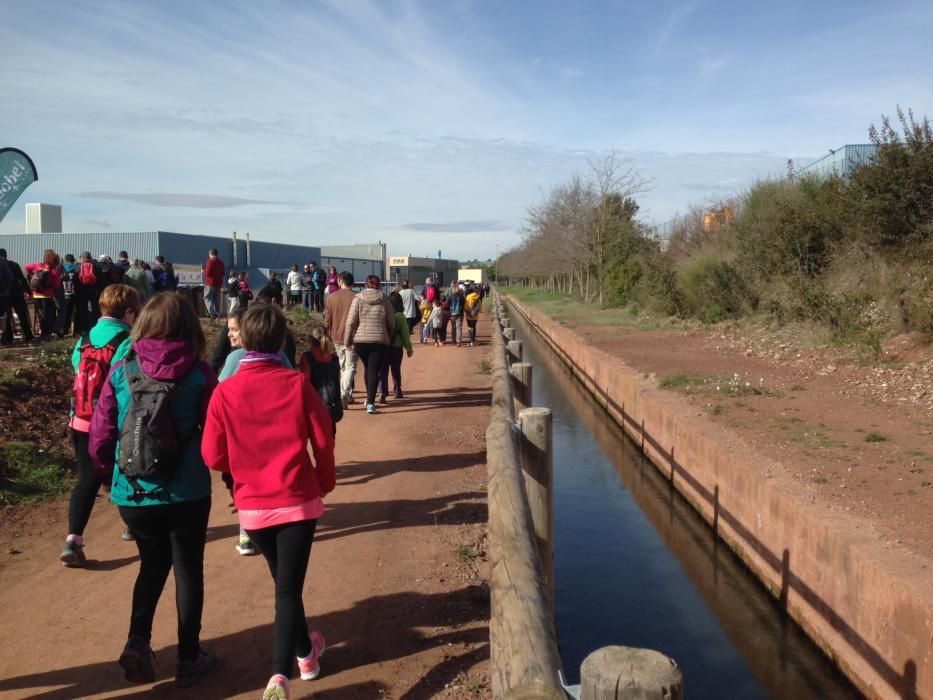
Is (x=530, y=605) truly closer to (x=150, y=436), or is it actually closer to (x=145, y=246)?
(x=150, y=436)

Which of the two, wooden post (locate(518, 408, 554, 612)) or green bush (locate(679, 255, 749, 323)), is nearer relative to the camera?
wooden post (locate(518, 408, 554, 612))

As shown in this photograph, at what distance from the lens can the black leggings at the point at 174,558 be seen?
379 centimetres

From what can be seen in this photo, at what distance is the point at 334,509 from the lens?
6.91m

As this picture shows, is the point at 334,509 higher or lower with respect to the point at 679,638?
higher

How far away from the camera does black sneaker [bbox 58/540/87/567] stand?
217 inches

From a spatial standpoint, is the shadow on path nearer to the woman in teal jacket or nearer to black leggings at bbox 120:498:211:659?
the woman in teal jacket

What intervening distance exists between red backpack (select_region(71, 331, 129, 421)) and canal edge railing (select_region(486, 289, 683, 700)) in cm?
233

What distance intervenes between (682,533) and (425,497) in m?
3.24

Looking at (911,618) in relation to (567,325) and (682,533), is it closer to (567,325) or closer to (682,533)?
(682,533)

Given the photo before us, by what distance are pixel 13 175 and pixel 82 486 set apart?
8.75 m

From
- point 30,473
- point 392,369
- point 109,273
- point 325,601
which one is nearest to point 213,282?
point 109,273

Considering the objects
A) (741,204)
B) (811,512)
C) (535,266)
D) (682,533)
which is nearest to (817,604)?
(811,512)

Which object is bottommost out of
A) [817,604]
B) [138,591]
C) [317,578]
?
[817,604]

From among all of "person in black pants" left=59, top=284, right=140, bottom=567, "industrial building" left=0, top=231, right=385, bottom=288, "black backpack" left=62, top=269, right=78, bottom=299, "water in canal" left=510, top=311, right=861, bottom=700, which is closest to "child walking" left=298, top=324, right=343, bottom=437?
"person in black pants" left=59, top=284, right=140, bottom=567
